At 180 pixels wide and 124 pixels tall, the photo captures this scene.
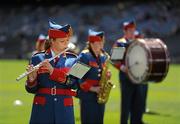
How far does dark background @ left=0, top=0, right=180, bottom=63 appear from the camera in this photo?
126 feet

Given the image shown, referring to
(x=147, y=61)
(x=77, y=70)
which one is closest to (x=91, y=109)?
(x=147, y=61)

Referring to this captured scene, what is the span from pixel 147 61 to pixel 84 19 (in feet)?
99.5

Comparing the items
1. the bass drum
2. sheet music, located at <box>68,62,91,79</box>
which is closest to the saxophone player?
the bass drum

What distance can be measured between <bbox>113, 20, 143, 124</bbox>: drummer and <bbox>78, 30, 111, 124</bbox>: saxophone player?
215 centimetres

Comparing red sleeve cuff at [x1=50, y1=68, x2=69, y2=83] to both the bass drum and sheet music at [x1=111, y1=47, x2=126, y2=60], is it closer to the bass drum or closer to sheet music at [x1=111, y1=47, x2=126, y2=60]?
sheet music at [x1=111, y1=47, x2=126, y2=60]

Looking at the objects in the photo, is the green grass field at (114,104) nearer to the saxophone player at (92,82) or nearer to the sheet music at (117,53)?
the sheet music at (117,53)

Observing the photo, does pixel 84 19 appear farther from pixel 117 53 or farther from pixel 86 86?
pixel 86 86

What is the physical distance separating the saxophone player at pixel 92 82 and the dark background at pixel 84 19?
2581 cm

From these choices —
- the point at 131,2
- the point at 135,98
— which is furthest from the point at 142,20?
the point at 135,98

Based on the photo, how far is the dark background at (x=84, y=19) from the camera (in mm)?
38531

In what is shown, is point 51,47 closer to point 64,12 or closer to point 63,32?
point 63,32

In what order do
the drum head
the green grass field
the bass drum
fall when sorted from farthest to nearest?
the green grass field
the drum head
the bass drum

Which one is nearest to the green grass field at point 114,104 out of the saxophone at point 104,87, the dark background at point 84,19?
the saxophone at point 104,87

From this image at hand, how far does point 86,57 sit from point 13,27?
33880mm
